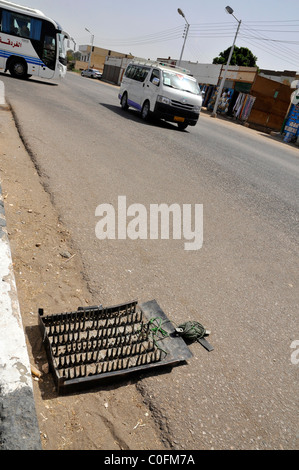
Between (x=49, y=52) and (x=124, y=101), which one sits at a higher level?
(x=49, y=52)

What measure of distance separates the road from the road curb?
2.46 feet

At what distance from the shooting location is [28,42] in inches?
744

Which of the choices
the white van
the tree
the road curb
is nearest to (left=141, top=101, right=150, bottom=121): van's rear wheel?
the white van

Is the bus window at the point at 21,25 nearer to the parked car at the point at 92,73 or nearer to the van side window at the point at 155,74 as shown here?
the van side window at the point at 155,74

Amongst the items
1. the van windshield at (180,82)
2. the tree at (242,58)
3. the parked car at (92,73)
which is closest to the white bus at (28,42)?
the van windshield at (180,82)

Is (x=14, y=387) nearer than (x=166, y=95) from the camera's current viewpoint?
Yes

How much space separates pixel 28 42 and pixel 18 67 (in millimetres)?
1362

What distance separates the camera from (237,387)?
2553 millimetres

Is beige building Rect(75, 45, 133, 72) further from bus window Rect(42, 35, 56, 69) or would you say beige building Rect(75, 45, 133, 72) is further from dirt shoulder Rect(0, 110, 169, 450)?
dirt shoulder Rect(0, 110, 169, 450)

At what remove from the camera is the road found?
7.63ft

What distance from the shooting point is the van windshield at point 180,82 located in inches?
546

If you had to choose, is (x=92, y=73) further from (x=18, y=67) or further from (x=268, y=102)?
(x=18, y=67)

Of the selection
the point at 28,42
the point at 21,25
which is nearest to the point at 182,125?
the point at 28,42
